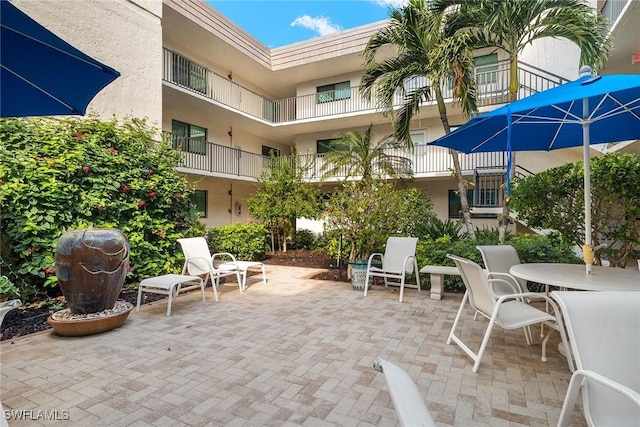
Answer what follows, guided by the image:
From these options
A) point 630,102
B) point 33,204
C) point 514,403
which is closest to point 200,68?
point 33,204

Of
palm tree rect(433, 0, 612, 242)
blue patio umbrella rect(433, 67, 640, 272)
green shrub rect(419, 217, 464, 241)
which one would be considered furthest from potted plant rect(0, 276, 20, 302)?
palm tree rect(433, 0, 612, 242)

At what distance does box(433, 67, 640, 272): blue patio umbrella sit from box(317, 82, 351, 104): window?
37.4 feet

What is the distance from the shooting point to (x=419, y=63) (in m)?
7.81

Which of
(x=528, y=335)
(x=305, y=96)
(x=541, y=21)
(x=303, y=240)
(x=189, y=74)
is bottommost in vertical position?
(x=528, y=335)

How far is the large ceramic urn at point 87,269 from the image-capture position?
14.0ft

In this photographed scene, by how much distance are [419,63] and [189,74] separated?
8870 mm

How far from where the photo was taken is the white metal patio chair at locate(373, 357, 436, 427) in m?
0.84

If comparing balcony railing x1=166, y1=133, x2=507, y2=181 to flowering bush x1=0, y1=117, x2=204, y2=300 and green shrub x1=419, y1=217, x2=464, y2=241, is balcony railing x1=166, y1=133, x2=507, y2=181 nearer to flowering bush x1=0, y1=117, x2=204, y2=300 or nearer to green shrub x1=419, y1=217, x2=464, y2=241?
green shrub x1=419, y1=217, x2=464, y2=241

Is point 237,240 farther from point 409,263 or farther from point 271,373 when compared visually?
point 271,373

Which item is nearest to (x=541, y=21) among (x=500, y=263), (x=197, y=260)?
(x=500, y=263)

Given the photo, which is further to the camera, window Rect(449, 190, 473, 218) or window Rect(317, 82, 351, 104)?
window Rect(317, 82, 351, 104)

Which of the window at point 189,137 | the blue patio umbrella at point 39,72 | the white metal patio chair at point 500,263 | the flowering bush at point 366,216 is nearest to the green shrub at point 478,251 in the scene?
the flowering bush at point 366,216

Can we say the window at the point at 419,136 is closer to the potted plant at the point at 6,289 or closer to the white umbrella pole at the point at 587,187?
the white umbrella pole at the point at 587,187

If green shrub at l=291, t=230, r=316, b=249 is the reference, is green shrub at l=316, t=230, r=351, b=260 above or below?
above
